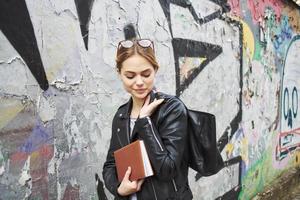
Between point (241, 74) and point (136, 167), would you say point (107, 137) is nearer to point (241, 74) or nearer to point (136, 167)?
point (136, 167)

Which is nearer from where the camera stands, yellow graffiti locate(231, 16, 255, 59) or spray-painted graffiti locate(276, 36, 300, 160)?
yellow graffiti locate(231, 16, 255, 59)

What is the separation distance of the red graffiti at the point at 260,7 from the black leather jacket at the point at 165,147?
362cm

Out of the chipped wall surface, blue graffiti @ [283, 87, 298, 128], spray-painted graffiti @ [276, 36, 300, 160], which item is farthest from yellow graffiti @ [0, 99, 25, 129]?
blue graffiti @ [283, 87, 298, 128]

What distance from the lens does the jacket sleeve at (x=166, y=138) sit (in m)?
1.84

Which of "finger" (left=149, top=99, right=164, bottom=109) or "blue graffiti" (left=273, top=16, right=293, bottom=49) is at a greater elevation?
"blue graffiti" (left=273, top=16, right=293, bottom=49)

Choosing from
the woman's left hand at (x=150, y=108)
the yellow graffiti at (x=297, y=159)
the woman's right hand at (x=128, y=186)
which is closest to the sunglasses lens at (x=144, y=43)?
the woman's left hand at (x=150, y=108)

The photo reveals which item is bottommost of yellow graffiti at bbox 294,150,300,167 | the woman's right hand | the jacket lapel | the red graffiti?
yellow graffiti at bbox 294,150,300,167

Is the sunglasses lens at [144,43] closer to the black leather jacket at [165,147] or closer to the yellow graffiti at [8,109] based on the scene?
the black leather jacket at [165,147]

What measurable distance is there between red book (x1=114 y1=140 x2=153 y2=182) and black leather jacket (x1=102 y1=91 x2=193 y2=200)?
22mm

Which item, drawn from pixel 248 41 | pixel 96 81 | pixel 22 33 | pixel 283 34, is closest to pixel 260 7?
pixel 248 41

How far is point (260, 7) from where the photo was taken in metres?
5.57

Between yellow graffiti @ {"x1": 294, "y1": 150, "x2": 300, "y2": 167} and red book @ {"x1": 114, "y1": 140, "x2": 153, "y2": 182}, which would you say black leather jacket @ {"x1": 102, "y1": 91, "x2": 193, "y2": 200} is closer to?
red book @ {"x1": 114, "y1": 140, "x2": 153, "y2": 182}

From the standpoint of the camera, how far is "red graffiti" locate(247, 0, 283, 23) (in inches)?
210

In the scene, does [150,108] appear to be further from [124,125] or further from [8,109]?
[8,109]
